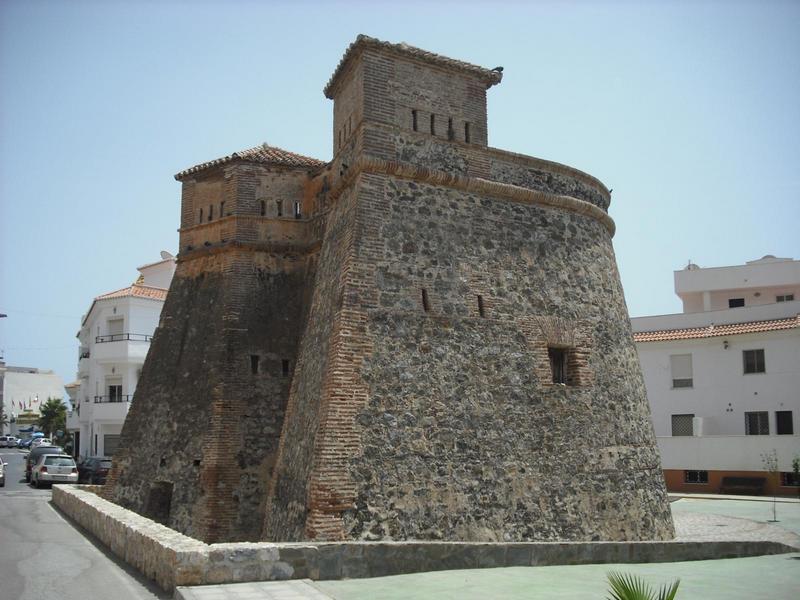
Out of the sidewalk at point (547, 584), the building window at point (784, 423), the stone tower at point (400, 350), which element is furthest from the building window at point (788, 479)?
the stone tower at point (400, 350)

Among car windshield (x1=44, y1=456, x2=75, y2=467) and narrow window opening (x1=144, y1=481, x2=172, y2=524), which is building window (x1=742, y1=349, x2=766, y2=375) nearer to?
narrow window opening (x1=144, y1=481, x2=172, y2=524)

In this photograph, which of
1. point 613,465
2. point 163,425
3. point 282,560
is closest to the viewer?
point 282,560

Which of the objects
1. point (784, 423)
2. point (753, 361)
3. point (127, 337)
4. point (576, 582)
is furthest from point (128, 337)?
point (576, 582)

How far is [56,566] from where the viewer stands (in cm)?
1039

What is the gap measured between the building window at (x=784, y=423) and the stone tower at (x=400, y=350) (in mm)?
14778

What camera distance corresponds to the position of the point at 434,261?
484 inches

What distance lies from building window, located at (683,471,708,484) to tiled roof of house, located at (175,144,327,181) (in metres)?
19.2

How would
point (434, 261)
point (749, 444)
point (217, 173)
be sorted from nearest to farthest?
point (434, 261) → point (217, 173) → point (749, 444)

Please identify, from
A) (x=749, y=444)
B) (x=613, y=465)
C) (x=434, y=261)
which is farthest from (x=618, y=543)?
(x=749, y=444)

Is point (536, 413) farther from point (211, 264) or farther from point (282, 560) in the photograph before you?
point (211, 264)

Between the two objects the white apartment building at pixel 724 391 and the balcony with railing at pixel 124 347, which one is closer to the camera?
the white apartment building at pixel 724 391

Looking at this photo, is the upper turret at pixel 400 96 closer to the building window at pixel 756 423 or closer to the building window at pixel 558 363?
the building window at pixel 558 363

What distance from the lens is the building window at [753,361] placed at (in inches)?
1077

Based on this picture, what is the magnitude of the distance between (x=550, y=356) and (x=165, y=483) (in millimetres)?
8024
